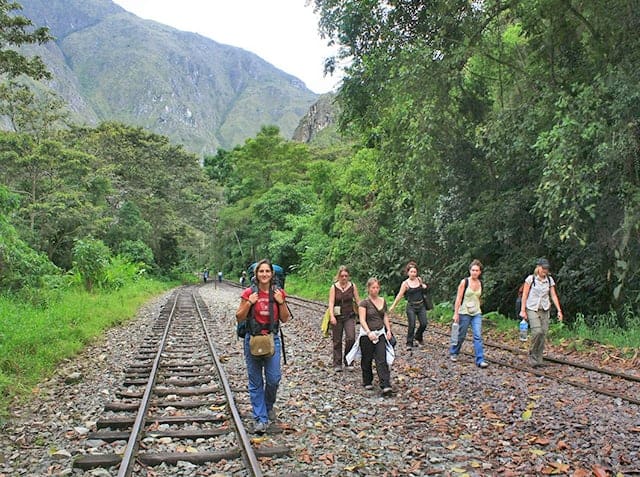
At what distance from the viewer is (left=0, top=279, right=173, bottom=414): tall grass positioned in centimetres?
822

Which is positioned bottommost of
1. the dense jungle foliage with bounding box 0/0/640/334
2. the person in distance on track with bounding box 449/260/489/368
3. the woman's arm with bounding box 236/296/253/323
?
the person in distance on track with bounding box 449/260/489/368

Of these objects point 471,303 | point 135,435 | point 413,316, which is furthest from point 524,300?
point 135,435

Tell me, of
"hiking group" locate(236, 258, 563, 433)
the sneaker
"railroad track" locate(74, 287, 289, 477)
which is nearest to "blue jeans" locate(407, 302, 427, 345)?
"hiking group" locate(236, 258, 563, 433)

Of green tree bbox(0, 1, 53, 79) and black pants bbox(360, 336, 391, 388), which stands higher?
green tree bbox(0, 1, 53, 79)

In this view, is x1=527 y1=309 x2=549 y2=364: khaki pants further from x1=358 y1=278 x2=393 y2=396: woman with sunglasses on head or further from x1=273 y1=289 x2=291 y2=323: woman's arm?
x1=273 y1=289 x2=291 y2=323: woman's arm

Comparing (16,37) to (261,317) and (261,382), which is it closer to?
(261,317)

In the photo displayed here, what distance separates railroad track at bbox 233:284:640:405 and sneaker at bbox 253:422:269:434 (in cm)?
448

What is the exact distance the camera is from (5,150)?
21.9 meters

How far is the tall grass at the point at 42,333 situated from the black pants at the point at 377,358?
467cm

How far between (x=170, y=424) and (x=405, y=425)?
8.62ft

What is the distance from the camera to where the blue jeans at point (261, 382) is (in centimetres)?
578

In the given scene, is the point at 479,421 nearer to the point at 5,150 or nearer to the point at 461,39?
the point at 461,39

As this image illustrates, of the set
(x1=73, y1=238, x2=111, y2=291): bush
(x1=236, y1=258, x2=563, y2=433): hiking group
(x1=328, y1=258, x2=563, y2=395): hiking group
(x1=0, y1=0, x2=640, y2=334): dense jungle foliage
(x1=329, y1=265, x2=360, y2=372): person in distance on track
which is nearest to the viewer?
(x1=236, y1=258, x2=563, y2=433): hiking group

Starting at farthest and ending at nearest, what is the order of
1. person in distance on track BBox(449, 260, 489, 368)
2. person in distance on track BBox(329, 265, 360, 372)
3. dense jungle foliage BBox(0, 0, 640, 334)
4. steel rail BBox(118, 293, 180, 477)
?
dense jungle foliage BBox(0, 0, 640, 334) < person in distance on track BBox(449, 260, 489, 368) < person in distance on track BBox(329, 265, 360, 372) < steel rail BBox(118, 293, 180, 477)
